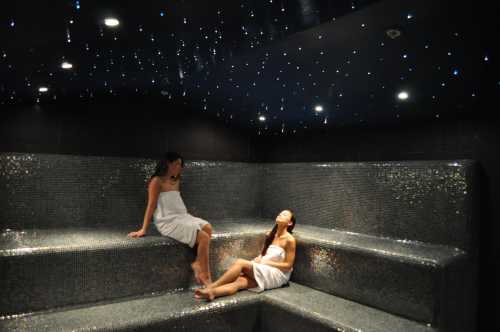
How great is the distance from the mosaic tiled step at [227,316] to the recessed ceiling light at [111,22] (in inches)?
86.8

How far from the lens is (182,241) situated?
3.72 meters

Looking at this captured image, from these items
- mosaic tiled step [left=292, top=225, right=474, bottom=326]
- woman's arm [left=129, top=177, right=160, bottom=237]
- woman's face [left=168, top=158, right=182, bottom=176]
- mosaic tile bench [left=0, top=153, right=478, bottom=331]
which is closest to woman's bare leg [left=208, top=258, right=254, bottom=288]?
mosaic tile bench [left=0, top=153, right=478, bottom=331]

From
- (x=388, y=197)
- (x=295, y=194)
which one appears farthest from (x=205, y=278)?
(x=388, y=197)

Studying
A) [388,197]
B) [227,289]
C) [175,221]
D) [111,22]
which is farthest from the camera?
[388,197]

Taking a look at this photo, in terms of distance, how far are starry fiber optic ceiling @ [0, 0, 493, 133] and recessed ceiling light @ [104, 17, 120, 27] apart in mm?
21

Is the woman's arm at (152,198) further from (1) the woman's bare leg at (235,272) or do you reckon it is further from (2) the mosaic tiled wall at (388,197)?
(2) the mosaic tiled wall at (388,197)

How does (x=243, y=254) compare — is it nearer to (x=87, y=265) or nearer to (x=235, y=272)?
(x=235, y=272)

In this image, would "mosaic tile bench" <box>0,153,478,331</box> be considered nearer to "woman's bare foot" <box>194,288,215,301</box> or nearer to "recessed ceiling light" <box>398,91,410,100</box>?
"woman's bare foot" <box>194,288,215,301</box>

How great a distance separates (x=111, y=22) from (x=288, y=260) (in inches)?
109

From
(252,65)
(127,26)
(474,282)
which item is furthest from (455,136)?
(127,26)

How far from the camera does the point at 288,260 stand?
390 cm

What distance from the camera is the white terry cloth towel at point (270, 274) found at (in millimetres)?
3652

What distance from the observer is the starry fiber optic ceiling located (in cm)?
239

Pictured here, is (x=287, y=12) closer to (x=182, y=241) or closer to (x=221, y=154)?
(x=182, y=241)
